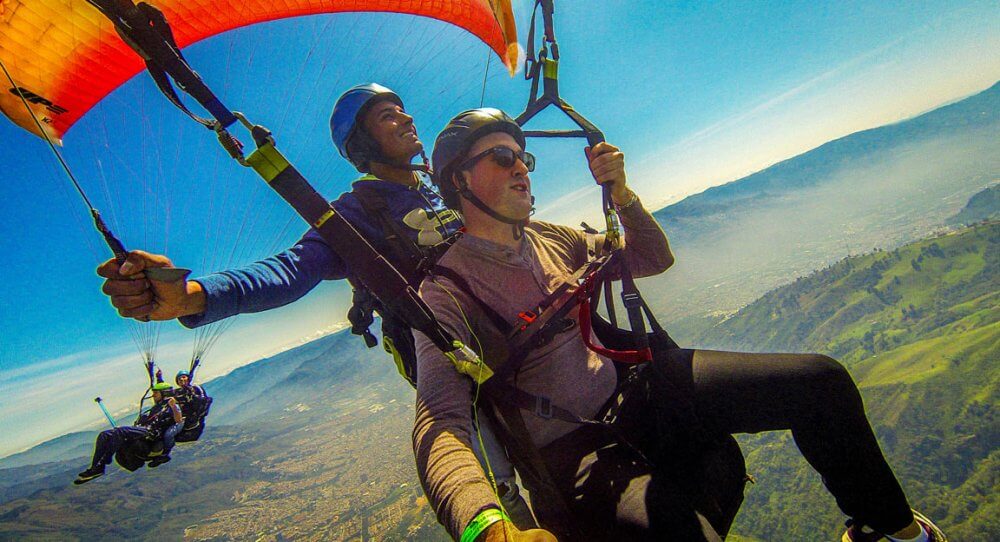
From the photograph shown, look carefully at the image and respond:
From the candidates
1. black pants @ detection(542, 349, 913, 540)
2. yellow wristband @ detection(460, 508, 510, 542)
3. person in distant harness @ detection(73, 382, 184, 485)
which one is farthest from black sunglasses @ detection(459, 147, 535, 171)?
person in distant harness @ detection(73, 382, 184, 485)

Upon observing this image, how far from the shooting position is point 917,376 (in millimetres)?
101562

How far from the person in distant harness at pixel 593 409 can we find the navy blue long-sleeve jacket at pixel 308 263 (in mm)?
438

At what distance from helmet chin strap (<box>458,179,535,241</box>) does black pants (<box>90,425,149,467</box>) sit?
13.9 m

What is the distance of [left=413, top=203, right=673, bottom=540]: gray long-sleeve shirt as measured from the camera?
1.46 metres

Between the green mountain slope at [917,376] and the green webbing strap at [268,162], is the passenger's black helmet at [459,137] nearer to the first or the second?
the green webbing strap at [268,162]

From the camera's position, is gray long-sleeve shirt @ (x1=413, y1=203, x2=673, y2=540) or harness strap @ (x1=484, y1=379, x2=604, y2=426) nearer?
gray long-sleeve shirt @ (x1=413, y1=203, x2=673, y2=540)

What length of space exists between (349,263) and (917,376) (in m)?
150

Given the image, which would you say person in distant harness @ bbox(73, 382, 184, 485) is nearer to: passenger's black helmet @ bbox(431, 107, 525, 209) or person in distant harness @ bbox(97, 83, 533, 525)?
person in distant harness @ bbox(97, 83, 533, 525)

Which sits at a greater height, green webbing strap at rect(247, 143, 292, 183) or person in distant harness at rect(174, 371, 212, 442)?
green webbing strap at rect(247, 143, 292, 183)

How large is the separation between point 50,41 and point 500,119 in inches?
178

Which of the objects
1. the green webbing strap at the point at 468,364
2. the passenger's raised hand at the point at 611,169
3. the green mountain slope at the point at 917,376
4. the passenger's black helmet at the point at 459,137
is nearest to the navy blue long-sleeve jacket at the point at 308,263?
the passenger's black helmet at the point at 459,137

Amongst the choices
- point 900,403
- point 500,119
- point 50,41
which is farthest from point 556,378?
point 900,403

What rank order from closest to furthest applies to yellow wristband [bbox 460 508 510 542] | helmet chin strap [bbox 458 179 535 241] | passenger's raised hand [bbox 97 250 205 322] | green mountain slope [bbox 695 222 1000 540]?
yellow wristband [bbox 460 508 510 542] → passenger's raised hand [bbox 97 250 205 322] → helmet chin strap [bbox 458 179 535 241] → green mountain slope [bbox 695 222 1000 540]

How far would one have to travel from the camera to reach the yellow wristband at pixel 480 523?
4.11 ft
